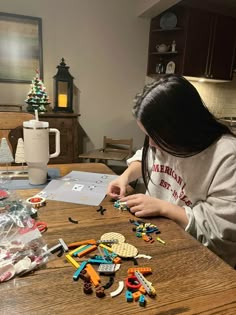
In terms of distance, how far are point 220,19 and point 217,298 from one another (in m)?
3.16

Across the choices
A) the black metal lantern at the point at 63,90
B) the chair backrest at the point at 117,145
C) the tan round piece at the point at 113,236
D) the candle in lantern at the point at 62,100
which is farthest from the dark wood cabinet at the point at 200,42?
the tan round piece at the point at 113,236

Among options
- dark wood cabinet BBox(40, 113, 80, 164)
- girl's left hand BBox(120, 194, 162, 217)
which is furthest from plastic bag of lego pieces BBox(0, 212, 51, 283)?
dark wood cabinet BBox(40, 113, 80, 164)

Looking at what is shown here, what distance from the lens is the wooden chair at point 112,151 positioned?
265 cm

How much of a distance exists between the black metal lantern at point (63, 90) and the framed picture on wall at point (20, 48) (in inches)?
10.0

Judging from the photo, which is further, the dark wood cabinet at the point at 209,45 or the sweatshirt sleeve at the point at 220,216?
the dark wood cabinet at the point at 209,45

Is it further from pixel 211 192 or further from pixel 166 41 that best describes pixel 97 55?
pixel 211 192

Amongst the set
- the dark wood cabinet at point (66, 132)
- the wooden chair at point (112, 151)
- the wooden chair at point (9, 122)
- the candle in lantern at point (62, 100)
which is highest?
the candle in lantern at point (62, 100)

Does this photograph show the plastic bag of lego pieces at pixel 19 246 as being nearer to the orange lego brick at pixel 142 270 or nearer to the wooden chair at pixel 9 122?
the orange lego brick at pixel 142 270

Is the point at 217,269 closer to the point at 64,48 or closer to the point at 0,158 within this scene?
the point at 0,158

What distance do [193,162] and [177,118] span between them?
0.56 ft

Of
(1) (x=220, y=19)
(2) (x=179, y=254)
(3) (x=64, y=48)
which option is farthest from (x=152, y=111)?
(1) (x=220, y=19)

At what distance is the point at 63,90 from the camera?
8.76 feet

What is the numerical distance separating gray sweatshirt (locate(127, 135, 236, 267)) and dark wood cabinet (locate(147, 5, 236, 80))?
223 cm

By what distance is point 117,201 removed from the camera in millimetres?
821
